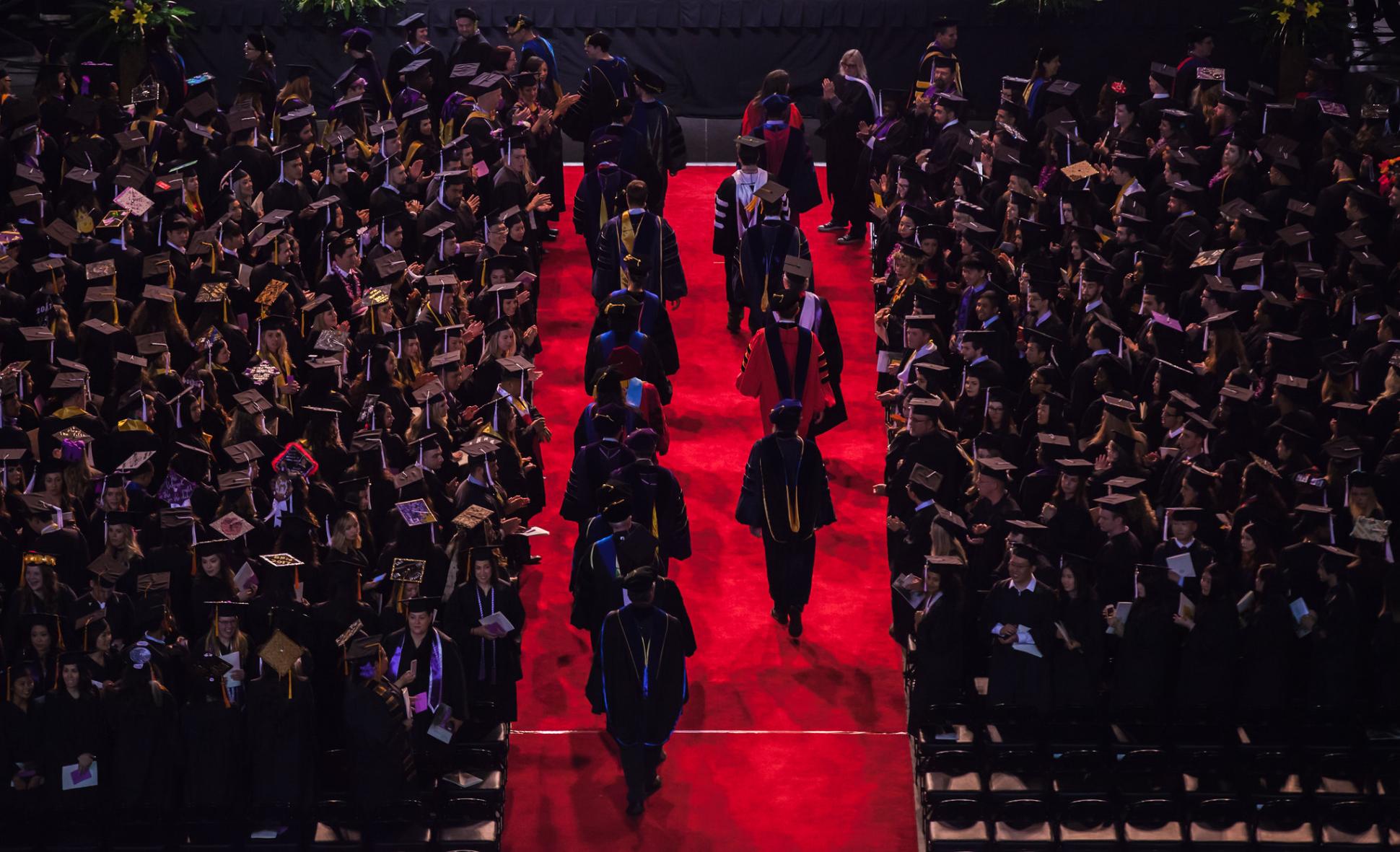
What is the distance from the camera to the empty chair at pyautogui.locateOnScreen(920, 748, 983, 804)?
1033 centimetres

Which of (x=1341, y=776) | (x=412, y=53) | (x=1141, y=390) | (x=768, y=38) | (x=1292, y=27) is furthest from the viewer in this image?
(x=768, y=38)

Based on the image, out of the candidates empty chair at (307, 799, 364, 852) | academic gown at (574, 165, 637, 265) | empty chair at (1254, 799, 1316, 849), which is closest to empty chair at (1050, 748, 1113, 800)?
empty chair at (1254, 799, 1316, 849)

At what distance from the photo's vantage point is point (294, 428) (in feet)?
39.8

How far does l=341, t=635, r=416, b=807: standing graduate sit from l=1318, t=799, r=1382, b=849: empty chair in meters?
5.02

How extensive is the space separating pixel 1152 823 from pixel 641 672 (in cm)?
291

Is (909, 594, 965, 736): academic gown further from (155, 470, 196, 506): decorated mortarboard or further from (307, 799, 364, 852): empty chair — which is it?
(155, 470, 196, 506): decorated mortarboard

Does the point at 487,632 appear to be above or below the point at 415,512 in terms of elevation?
below

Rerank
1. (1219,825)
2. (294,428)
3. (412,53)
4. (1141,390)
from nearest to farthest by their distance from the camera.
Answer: (1219,825) → (294,428) → (1141,390) → (412,53)

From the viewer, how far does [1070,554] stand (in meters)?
10.6

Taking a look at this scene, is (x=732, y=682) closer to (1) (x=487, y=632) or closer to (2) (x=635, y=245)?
(1) (x=487, y=632)

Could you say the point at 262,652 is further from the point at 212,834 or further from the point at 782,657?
the point at 782,657

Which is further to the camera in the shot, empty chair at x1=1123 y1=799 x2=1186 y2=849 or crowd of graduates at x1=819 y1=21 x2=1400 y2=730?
crowd of graduates at x1=819 y1=21 x2=1400 y2=730

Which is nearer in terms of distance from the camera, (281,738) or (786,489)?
(281,738)

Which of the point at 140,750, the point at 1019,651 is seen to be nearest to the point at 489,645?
the point at 140,750
